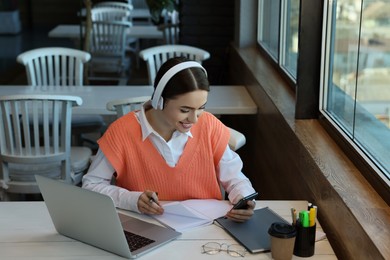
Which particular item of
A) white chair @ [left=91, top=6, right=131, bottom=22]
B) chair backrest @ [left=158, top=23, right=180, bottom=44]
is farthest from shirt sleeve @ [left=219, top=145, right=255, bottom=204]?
white chair @ [left=91, top=6, right=131, bottom=22]

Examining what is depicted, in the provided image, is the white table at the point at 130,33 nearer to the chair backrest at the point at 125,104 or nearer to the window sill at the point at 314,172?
the window sill at the point at 314,172

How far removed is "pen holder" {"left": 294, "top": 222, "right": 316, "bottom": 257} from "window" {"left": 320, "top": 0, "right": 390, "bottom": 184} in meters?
0.29

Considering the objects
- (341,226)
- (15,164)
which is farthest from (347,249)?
(15,164)

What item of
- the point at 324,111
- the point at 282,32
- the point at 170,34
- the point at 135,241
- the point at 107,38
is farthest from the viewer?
the point at 170,34

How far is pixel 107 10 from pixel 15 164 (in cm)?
465

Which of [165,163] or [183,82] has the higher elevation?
[183,82]

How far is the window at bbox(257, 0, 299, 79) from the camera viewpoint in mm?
3564

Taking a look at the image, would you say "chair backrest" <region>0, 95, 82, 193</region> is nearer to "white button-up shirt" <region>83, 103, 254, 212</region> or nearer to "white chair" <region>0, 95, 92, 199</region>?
"white chair" <region>0, 95, 92, 199</region>

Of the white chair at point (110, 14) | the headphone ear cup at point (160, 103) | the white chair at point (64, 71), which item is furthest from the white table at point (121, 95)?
the white chair at point (110, 14)

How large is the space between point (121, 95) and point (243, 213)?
2110 millimetres

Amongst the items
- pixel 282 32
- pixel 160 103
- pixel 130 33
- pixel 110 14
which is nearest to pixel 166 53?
pixel 282 32

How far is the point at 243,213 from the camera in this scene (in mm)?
2061

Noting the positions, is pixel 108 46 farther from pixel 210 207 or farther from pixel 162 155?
pixel 210 207

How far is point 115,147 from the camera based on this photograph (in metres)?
2.27
